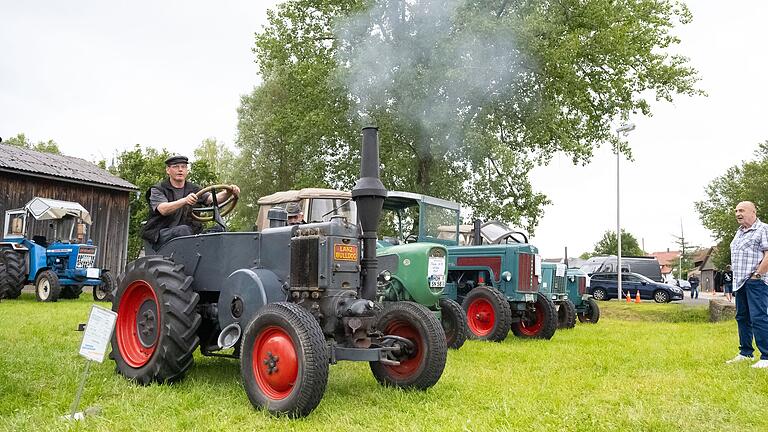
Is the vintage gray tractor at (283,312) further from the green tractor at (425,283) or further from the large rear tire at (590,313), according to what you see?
the large rear tire at (590,313)

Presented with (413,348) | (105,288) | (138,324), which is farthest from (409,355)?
(105,288)

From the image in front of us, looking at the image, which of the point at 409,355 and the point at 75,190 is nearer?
the point at 409,355

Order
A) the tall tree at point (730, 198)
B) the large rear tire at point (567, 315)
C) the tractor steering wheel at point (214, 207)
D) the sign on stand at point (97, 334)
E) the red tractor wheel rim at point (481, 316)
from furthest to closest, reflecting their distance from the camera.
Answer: the tall tree at point (730, 198) → the large rear tire at point (567, 315) → the red tractor wheel rim at point (481, 316) → the tractor steering wheel at point (214, 207) → the sign on stand at point (97, 334)

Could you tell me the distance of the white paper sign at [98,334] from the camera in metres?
3.97

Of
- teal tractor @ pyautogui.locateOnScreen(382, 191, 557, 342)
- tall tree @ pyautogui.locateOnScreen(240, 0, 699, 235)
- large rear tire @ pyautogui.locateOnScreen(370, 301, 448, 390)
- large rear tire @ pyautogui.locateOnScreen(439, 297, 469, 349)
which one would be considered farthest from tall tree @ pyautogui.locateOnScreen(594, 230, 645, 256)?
large rear tire @ pyautogui.locateOnScreen(370, 301, 448, 390)

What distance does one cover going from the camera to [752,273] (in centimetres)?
615

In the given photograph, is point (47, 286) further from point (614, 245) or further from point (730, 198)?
point (614, 245)

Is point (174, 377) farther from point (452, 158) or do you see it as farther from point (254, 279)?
point (452, 158)

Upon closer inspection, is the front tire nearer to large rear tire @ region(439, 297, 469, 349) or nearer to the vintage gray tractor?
large rear tire @ region(439, 297, 469, 349)

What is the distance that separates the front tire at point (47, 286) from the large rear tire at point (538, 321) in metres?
9.67

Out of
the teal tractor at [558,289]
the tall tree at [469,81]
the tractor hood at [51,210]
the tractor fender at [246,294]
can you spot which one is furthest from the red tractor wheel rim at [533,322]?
the tractor hood at [51,210]

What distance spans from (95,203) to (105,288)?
22.6 feet

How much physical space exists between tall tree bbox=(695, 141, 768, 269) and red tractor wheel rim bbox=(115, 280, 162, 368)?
132ft

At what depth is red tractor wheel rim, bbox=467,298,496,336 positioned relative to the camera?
881cm
